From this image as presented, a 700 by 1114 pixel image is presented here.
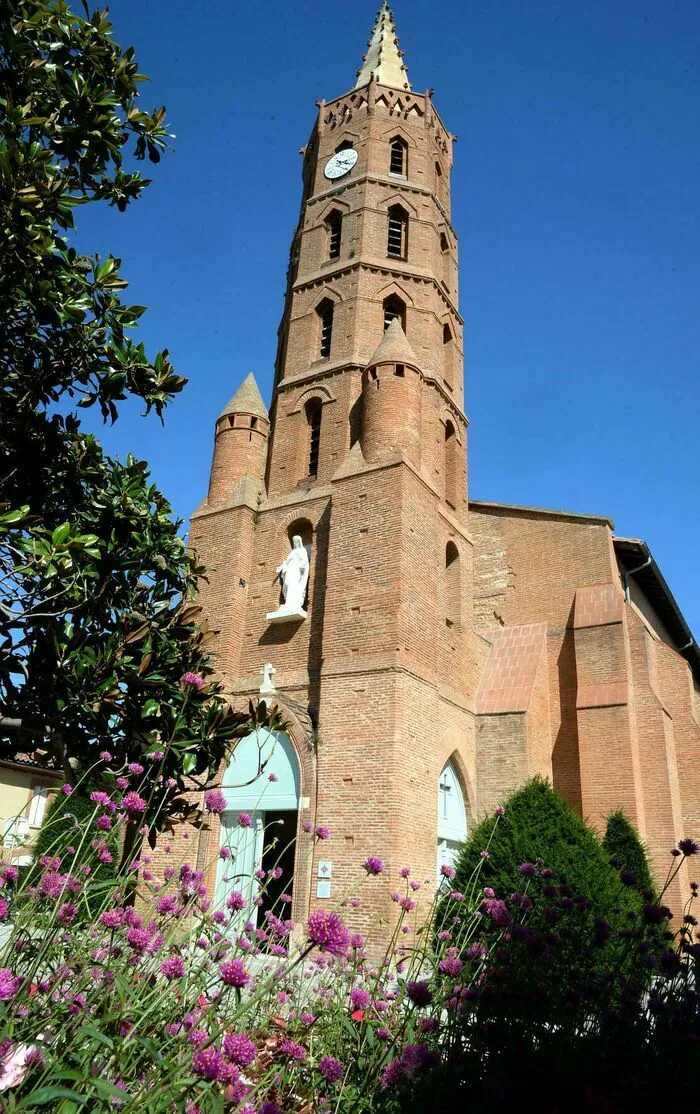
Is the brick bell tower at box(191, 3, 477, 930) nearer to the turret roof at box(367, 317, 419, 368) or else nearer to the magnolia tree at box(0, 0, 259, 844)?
the turret roof at box(367, 317, 419, 368)

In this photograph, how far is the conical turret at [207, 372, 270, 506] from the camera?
19.3m

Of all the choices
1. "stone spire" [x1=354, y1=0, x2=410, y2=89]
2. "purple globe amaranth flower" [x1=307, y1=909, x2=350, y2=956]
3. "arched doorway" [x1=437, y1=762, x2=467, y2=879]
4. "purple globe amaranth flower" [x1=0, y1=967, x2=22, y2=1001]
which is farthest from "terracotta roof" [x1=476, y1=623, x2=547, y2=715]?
"stone spire" [x1=354, y1=0, x2=410, y2=89]

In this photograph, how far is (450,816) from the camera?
53.3 ft

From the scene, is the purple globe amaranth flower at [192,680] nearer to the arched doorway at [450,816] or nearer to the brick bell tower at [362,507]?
the brick bell tower at [362,507]

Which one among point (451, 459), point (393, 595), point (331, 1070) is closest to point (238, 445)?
point (451, 459)

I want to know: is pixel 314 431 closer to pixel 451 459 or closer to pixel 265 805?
pixel 451 459

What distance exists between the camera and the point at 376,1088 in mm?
3115

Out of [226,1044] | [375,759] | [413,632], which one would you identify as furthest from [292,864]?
[226,1044]

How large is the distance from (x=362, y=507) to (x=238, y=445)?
4790 millimetres

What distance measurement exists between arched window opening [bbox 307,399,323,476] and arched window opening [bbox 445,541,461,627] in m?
3.78

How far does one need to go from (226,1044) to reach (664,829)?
704 inches

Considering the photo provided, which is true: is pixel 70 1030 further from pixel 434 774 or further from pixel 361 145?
pixel 361 145

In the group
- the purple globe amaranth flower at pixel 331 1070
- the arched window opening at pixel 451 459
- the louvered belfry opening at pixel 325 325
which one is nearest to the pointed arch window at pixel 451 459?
the arched window opening at pixel 451 459

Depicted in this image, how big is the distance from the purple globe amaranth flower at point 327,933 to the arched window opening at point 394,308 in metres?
19.6
